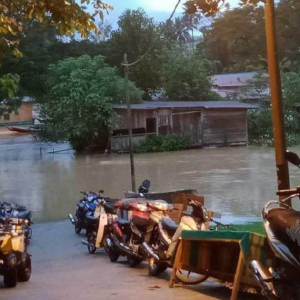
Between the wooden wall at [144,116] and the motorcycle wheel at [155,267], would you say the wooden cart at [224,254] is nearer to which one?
the motorcycle wheel at [155,267]

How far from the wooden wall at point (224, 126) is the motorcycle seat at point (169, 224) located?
37.4 metres

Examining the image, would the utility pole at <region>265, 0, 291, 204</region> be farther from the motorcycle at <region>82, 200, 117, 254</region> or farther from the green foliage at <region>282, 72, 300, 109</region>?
the green foliage at <region>282, 72, 300, 109</region>

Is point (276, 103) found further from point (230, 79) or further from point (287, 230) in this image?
point (230, 79)

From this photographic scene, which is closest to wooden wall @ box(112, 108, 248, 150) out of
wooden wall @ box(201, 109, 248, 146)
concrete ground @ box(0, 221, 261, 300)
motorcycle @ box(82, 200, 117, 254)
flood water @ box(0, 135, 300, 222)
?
wooden wall @ box(201, 109, 248, 146)

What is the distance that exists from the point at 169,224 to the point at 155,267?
599 mm

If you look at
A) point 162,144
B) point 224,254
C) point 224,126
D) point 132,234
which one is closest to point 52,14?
point 224,254

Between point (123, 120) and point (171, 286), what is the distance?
1446 inches

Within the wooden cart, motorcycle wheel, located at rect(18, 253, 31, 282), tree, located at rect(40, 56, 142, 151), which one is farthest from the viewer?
tree, located at rect(40, 56, 142, 151)

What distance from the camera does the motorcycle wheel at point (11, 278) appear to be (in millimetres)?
8552

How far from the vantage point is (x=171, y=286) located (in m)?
7.78

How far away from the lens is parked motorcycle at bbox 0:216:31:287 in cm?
836

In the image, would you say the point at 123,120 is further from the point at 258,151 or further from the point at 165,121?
the point at 258,151

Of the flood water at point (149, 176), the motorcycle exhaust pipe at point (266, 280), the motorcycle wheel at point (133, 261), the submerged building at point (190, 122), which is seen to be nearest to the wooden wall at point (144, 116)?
the submerged building at point (190, 122)

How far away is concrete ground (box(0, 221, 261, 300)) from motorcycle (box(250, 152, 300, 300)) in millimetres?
2117
